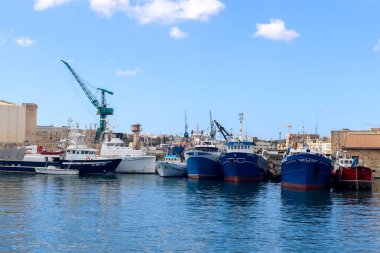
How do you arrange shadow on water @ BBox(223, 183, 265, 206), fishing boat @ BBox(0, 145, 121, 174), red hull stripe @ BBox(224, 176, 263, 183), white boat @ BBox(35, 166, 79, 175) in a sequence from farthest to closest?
fishing boat @ BBox(0, 145, 121, 174), white boat @ BBox(35, 166, 79, 175), red hull stripe @ BBox(224, 176, 263, 183), shadow on water @ BBox(223, 183, 265, 206)

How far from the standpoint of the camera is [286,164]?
57250 millimetres

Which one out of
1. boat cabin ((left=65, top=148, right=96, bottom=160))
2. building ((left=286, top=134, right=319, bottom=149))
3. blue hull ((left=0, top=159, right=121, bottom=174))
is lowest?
blue hull ((left=0, top=159, right=121, bottom=174))

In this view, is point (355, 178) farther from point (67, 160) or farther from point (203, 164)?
point (67, 160)

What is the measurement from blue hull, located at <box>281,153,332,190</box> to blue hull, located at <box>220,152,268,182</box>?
28.9 ft

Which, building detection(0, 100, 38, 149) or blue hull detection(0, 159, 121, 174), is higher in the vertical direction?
building detection(0, 100, 38, 149)

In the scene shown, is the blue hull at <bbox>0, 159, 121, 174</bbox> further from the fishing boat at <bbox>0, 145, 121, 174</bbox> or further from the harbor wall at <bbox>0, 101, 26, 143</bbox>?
the harbor wall at <bbox>0, 101, 26, 143</bbox>

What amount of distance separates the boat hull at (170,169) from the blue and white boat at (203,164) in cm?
516

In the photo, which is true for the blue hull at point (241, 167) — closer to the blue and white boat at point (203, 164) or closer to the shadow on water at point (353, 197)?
the blue and white boat at point (203, 164)

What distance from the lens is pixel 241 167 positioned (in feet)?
216

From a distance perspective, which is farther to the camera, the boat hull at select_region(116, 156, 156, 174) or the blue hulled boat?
the boat hull at select_region(116, 156, 156, 174)

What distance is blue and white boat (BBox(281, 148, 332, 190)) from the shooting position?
54.3 meters

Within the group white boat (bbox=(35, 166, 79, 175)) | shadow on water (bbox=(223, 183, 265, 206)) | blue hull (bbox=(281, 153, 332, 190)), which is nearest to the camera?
shadow on water (bbox=(223, 183, 265, 206))

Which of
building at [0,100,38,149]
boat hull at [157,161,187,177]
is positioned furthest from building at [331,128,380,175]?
building at [0,100,38,149]

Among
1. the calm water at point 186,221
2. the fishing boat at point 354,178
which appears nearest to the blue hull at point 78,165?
the calm water at point 186,221
